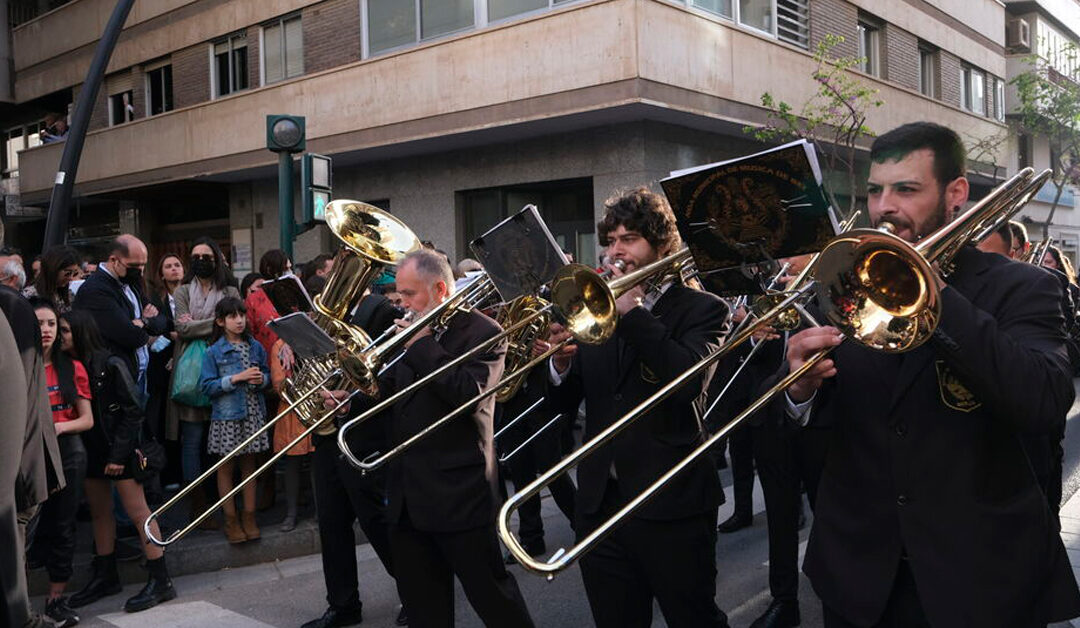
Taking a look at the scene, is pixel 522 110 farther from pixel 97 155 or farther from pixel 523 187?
pixel 97 155

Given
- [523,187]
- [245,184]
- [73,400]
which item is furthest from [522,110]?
[73,400]

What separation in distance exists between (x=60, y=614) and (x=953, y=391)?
179 inches

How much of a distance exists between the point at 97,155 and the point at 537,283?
19.0 m

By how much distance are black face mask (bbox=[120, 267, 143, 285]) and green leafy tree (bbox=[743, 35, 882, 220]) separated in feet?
27.2

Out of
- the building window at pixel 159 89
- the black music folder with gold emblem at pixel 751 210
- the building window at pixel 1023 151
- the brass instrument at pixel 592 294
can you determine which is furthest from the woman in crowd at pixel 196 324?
the building window at pixel 1023 151

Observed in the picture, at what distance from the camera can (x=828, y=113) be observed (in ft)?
46.2

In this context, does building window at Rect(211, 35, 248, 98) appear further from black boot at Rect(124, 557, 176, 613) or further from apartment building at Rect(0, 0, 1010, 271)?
black boot at Rect(124, 557, 176, 613)

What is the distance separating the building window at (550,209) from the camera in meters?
14.2

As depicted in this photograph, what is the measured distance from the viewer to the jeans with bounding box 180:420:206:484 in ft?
20.7

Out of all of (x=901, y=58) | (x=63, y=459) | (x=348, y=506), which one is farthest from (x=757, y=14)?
(x=63, y=459)

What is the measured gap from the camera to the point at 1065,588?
2180 millimetres

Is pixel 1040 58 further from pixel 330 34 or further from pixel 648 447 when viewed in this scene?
pixel 648 447

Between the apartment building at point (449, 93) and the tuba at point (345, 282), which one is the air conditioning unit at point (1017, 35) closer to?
the apartment building at point (449, 93)

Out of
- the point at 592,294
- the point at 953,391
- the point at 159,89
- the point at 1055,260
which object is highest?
the point at 159,89
